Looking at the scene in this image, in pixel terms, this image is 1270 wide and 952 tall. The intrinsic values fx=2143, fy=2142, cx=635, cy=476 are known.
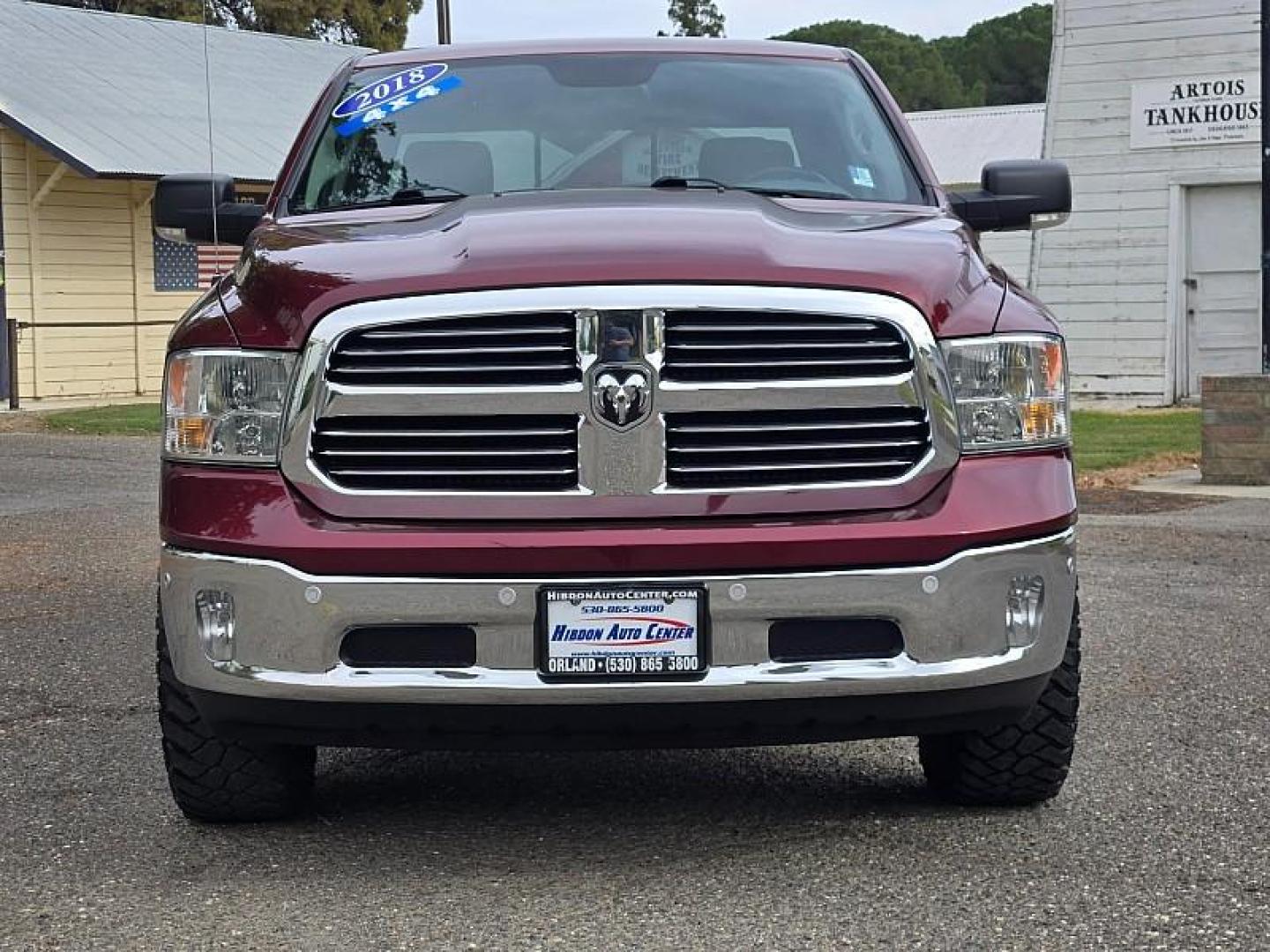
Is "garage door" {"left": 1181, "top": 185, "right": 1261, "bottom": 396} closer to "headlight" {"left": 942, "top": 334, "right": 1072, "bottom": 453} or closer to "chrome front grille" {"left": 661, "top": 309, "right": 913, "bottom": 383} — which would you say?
"headlight" {"left": 942, "top": 334, "right": 1072, "bottom": 453}

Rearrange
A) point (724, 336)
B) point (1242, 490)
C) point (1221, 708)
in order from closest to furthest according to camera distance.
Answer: point (724, 336) → point (1221, 708) → point (1242, 490)

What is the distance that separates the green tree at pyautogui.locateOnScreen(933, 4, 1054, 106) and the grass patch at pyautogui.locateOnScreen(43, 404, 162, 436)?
57135mm

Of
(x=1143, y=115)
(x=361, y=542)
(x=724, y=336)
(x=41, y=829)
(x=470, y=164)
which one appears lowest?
(x=41, y=829)

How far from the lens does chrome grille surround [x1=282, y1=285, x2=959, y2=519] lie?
435cm

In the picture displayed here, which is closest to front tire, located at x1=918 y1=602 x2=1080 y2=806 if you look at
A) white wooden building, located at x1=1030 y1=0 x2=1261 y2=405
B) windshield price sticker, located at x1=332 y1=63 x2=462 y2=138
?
windshield price sticker, located at x1=332 y1=63 x2=462 y2=138

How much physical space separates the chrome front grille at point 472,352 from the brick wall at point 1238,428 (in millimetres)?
10444

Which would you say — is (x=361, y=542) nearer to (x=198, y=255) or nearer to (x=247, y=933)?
(x=247, y=933)

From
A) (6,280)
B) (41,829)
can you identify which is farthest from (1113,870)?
(6,280)

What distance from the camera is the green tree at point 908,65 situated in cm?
7762

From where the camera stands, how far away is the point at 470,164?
5727mm

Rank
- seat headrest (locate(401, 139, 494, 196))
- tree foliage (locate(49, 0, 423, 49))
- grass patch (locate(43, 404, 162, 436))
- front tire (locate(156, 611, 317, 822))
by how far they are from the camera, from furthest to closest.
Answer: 1. tree foliage (locate(49, 0, 423, 49))
2. grass patch (locate(43, 404, 162, 436))
3. seat headrest (locate(401, 139, 494, 196))
4. front tire (locate(156, 611, 317, 822))

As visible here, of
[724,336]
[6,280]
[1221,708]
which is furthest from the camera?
[6,280]

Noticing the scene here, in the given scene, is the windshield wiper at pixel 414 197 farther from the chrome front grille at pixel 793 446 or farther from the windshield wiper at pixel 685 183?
the chrome front grille at pixel 793 446

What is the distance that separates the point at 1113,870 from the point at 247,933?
1.80 meters
